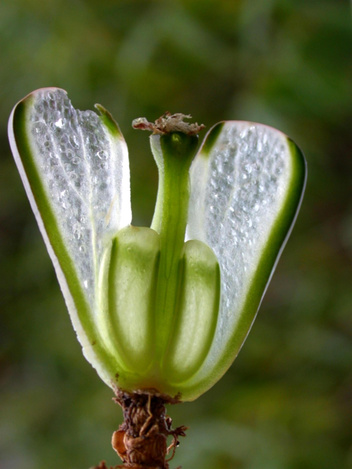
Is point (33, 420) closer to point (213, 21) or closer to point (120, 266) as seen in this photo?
point (213, 21)

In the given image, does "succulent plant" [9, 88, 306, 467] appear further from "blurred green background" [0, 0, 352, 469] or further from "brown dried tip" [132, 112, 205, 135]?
"blurred green background" [0, 0, 352, 469]

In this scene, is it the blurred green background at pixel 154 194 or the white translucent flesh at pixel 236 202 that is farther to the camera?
the blurred green background at pixel 154 194

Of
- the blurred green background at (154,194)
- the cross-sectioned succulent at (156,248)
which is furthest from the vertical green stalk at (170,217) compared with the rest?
the blurred green background at (154,194)

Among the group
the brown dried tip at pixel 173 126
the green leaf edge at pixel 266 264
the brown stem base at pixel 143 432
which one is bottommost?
the brown stem base at pixel 143 432

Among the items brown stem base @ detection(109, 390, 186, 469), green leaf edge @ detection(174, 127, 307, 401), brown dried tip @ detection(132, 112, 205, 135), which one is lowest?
brown stem base @ detection(109, 390, 186, 469)

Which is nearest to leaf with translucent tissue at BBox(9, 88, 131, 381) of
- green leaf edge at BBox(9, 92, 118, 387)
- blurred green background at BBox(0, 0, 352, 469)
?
green leaf edge at BBox(9, 92, 118, 387)

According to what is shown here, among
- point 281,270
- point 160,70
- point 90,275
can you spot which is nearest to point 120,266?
point 90,275

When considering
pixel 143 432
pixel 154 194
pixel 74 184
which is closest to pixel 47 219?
pixel 74 184

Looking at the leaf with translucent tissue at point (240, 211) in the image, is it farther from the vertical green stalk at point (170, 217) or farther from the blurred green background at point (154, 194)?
the blurred green background at point (154, 194)

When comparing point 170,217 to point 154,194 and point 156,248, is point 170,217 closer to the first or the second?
point 156,248
